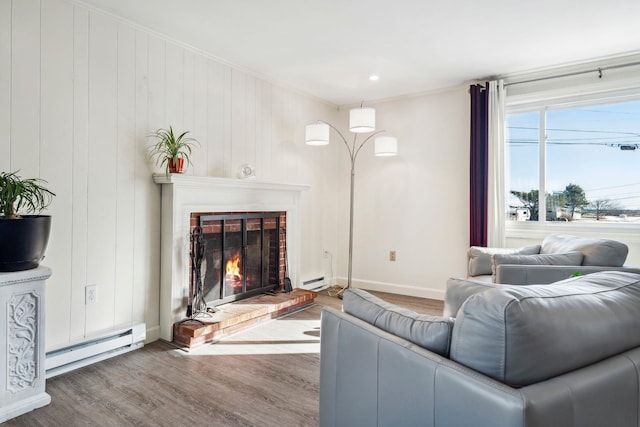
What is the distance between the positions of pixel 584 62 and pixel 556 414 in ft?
12.5

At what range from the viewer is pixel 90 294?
266 centimetres

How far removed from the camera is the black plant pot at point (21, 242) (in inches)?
76.1

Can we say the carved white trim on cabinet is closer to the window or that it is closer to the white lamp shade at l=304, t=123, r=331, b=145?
the white lamp shade at l=304, t=123, r=331, b=145

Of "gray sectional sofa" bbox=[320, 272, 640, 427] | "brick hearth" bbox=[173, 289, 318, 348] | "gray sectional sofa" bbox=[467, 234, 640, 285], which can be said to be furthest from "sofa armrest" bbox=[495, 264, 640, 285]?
"brick hearth" bbox=[173, 289, 318, 348]

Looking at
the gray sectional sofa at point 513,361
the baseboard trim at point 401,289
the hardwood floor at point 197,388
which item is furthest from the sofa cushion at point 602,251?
the hardwood floor at point 197,388

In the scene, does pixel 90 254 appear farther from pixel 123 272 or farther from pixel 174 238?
pixel 174 238

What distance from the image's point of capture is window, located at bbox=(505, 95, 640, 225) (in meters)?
3.58

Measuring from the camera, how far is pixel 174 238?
3.04 m

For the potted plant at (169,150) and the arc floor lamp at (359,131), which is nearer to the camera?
the potted plant at (169,150)

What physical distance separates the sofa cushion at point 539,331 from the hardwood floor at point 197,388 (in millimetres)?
1252

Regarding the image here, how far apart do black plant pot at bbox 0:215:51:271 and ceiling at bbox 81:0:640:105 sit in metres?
1.56

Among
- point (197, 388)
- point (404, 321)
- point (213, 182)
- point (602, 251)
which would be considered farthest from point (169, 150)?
point (602, 251)

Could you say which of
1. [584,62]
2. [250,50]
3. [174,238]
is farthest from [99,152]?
[584,62]

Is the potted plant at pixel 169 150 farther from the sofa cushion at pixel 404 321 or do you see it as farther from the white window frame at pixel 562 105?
the white window frame at pixel 562 105
